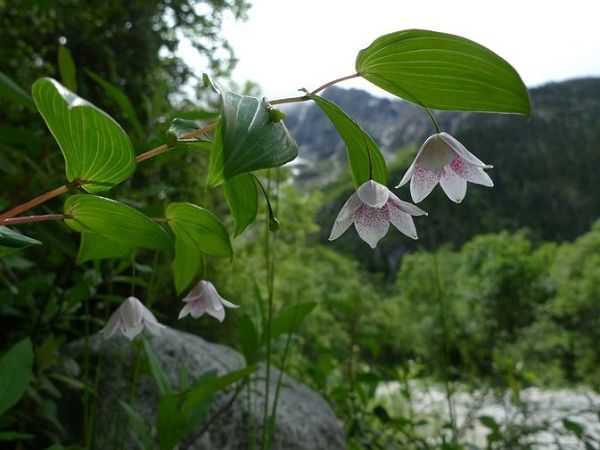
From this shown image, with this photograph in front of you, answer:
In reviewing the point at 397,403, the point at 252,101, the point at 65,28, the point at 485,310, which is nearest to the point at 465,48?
the point at 252,101

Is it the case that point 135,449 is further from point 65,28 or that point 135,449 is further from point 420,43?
point 65,28

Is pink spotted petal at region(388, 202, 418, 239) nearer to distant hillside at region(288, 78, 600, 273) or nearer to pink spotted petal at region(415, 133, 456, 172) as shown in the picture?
pink spotted petal at region(415, 133, 456, 172)

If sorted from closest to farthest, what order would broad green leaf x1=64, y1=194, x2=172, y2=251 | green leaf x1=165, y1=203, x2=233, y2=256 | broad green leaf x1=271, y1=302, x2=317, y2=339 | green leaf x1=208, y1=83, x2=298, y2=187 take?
green leaf x1=208, y1=83, x2=298, y2=187, broad green leaf x1=64, y1=194, x2=172, y2=251, green leaf x1=165, y1=203, x2=233, y2=256, broad green leaf x1=271, y1=302, x2=317, y2=339

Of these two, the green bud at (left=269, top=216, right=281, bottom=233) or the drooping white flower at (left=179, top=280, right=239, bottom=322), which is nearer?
the green bud at (left=269, top=216, right=281, bottom=233)

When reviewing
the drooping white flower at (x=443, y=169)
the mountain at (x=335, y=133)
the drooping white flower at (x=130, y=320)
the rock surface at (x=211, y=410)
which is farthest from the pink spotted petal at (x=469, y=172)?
the mountain at (x=335, y=133)

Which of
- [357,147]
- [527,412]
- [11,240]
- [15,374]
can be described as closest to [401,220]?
[357,147]

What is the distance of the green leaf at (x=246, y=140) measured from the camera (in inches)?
10.0

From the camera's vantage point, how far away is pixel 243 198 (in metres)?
0.44

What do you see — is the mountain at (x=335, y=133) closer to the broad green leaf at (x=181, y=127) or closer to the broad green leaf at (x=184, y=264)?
the broad green leaf at (x=184, y=264)

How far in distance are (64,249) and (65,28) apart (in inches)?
47.6

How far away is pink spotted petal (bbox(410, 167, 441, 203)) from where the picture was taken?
0.51 metres

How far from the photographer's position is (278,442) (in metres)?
1.23

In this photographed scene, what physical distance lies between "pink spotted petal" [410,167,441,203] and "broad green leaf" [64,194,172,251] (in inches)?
10.0

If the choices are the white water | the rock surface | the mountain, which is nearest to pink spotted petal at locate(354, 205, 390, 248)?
the rock surface
